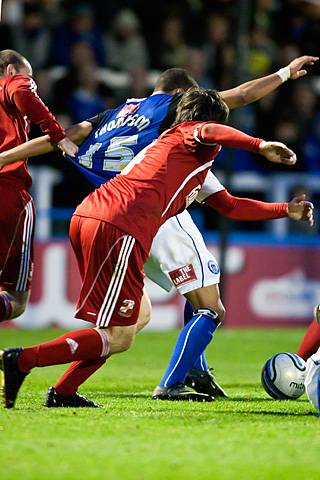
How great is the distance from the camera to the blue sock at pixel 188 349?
7.57 m

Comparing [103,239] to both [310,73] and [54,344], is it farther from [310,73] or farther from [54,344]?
[310,73]

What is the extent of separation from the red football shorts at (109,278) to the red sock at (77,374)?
0.33 meters

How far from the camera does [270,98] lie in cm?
1719

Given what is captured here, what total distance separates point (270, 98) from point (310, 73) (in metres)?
1.23

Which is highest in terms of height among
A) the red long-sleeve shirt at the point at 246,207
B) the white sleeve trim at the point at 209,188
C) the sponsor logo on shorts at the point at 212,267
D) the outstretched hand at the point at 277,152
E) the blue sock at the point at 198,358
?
the outstretched hand at the point at 277,152

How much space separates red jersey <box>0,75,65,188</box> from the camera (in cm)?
761

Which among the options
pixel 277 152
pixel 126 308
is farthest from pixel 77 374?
pixel 277 152

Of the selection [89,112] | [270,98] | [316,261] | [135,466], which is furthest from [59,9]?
[135,466]

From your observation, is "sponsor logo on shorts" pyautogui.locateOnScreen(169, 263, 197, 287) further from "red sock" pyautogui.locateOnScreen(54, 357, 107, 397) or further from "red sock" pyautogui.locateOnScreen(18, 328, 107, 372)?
"red sock" pyautogui.locateOnScreen(18, 328, 107, 372)

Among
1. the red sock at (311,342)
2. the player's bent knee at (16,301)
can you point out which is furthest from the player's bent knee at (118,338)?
the player's bent knee at (16,301)

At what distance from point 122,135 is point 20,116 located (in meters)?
0.96

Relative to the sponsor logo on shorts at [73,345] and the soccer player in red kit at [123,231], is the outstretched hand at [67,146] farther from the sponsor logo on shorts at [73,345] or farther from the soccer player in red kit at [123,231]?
the sponsor logo on shorts at [73,345]

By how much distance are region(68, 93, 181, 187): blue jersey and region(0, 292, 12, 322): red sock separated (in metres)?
1.33

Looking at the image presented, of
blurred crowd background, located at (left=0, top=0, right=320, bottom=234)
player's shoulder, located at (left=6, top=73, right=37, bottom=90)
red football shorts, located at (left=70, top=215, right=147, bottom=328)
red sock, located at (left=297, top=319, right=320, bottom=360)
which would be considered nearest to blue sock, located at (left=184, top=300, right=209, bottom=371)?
red sock, located at (left=297, top=319, right=320, bottom=360)
